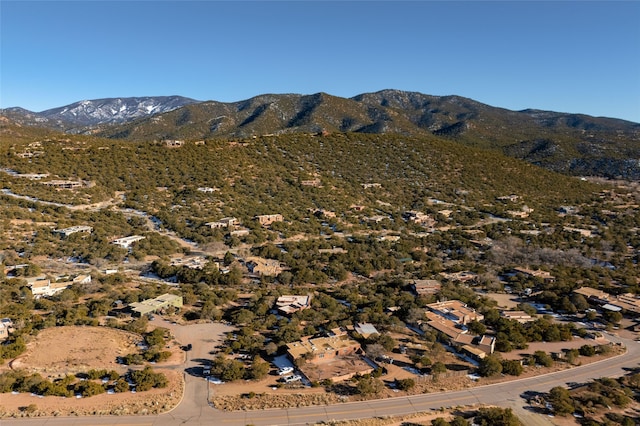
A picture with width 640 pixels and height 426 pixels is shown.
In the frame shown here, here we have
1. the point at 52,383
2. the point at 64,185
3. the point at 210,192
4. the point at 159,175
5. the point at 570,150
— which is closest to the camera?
the point at 52,383

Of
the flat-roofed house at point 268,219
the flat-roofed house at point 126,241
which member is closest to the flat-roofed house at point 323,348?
the flat-roofed house at point 126,241

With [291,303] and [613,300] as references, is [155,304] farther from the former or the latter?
[613,300]

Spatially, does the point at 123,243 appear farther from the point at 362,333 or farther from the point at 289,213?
the point at 362,333

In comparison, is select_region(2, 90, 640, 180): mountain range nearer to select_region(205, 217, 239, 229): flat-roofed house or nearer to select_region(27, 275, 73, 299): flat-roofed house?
select_region(205, 217, 239, 229): flat-roofed house

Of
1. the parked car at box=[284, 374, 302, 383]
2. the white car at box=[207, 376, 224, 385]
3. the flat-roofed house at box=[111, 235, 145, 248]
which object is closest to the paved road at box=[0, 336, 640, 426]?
the white car at box=[207, 376, 224, 385]

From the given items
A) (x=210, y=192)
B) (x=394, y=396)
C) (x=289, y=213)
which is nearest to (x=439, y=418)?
(x=394, y=396)

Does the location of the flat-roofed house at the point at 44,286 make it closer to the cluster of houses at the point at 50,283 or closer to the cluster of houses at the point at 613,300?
the cluster of houses at the point at 50,283
